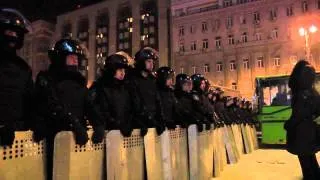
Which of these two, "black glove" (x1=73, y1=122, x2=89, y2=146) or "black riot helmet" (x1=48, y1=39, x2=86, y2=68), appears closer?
"black glove" (x1=73, y1=122, x2=89, y2=146)

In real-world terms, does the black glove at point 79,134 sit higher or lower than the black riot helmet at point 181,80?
lower

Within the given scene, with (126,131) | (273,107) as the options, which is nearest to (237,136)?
(273,107)

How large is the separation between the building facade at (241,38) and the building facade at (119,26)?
4.41 m

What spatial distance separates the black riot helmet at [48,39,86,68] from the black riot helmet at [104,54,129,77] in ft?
1.73

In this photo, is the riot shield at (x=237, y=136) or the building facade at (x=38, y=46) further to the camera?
the building facade at (x=38, y=46)

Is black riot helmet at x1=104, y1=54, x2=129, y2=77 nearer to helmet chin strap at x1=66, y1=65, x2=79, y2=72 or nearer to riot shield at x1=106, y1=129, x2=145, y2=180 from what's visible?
helmet chin strap at x1=66, y1=65, x2=79, y2=72

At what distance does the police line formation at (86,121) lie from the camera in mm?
3359

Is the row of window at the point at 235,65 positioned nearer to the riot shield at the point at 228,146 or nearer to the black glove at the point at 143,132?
the riot shield at the point at 228,146

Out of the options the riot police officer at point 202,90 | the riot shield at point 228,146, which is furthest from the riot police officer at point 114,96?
the riot shield at point 228,146

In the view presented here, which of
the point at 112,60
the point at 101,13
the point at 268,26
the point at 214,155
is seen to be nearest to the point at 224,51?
the point at 268,26

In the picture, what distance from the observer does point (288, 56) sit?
3625 centimetres

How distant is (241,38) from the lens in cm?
3944

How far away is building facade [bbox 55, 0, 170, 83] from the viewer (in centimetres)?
4894

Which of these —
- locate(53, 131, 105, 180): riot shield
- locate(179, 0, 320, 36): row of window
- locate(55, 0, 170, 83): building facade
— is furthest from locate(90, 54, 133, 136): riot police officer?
locate(55, 0, 170, 83): building facade
